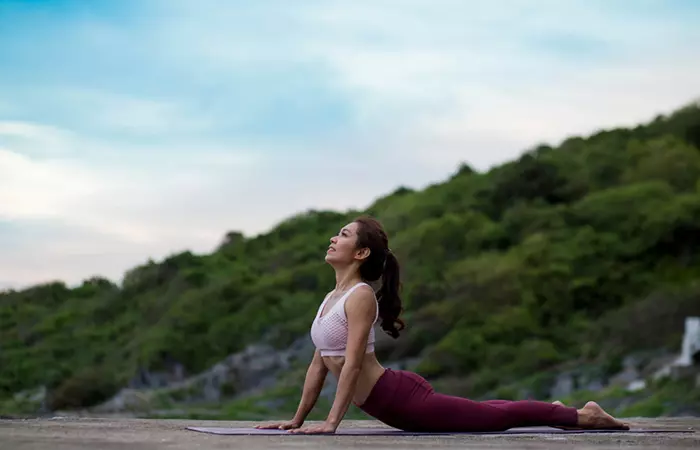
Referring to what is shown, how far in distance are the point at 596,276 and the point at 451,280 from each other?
4.87 metres

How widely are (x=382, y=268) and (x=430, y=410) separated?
27.6 inches

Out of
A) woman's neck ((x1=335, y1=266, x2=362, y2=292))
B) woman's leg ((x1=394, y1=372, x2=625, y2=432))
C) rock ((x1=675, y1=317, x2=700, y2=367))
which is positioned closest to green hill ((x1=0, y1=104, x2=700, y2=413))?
rock ((x1=675, y1=317, x2=700, y2=367))

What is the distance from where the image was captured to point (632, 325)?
Answer: 30469 millimetres

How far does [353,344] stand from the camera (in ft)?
17.7

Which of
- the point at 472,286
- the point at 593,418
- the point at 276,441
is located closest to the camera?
the point at 276,441

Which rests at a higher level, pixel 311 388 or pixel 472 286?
pixel 472 286

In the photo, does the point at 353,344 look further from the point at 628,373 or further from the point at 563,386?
the point at 563,386

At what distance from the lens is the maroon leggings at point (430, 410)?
18.3 feet

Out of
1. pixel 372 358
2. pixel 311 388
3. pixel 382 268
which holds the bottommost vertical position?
pixel 311 388

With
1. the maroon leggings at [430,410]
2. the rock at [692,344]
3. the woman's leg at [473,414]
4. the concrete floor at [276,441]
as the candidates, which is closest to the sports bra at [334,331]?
the maroon leggings at [430,410]

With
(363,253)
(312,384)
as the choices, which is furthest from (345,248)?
(312,384)

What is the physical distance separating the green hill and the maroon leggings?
77.6ft

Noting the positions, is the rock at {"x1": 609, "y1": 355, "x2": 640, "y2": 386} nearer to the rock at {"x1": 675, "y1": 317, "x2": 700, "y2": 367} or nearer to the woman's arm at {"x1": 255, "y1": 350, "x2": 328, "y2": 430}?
the rock at {"x1": 675, "y1": 317, "x2": 700, "y2": 367}

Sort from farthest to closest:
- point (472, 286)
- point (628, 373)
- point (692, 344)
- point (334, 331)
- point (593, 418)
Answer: point (472, 286) < point (628, 373) < point (692, 344) < point (593, 418) < point (334, 331)
